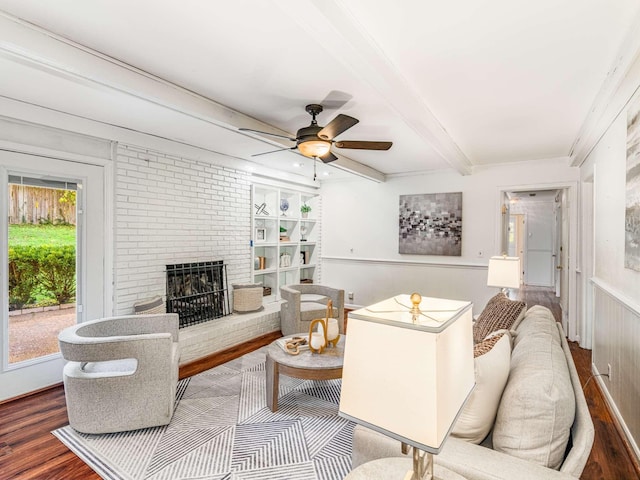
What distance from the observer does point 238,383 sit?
3.13 metres

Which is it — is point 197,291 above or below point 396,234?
below

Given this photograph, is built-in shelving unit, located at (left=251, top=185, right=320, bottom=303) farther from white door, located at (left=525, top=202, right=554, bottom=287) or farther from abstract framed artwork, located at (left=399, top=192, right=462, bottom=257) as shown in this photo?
white door, located at (left=525, top=202, right=554, bottom=287)

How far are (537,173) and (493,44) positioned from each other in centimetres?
332

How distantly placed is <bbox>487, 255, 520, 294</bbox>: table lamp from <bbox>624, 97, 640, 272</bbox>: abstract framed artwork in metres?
0.76

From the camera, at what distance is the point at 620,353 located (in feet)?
7.80

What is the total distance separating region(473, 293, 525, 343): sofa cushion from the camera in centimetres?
245

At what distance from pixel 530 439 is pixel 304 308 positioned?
3445 mm

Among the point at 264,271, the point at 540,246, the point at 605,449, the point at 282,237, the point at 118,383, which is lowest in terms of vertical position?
the point at 605,449

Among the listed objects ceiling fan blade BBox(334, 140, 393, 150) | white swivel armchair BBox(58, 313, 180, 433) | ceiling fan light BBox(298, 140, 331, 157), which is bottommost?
white swivel armchair BBox(58, 313, 180, 433)

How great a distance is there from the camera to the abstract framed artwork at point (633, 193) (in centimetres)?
203

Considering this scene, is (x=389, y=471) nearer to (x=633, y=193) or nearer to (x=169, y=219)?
(x=633, y=193)

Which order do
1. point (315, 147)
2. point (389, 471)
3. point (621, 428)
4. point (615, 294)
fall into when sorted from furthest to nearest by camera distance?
1. point (315, 147)
2. point (615, 294)
3. point (621, 428)
4. point (389, 471)

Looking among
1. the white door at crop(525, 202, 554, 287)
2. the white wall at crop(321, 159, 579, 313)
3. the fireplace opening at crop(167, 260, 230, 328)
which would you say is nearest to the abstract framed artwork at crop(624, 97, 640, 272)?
the white wall at crop(321, 159, 579, 313)

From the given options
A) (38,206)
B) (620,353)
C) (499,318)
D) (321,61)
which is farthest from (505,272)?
(38,206)
